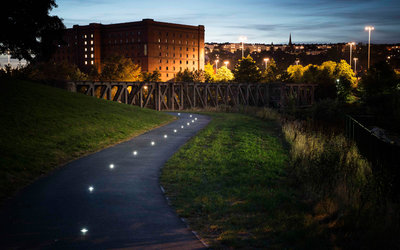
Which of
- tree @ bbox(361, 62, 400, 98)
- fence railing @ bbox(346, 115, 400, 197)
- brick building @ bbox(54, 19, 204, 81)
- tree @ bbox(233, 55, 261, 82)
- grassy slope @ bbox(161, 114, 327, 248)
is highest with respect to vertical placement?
brick building @ bbox(54, 19, 204, 81)

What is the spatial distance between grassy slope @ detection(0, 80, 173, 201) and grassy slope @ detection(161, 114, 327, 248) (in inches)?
138

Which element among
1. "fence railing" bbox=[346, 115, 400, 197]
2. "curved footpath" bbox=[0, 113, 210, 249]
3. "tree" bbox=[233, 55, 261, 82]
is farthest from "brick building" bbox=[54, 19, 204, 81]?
"curved footpath" bbox=[0, 113, 210, 249]

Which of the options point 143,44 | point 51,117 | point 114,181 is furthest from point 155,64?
point 114,181

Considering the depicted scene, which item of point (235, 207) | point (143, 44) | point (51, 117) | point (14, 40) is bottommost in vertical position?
point (235, 207)

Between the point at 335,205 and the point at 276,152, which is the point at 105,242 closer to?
the point at 335,205

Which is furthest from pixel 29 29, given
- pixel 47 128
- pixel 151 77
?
pixel 151 77

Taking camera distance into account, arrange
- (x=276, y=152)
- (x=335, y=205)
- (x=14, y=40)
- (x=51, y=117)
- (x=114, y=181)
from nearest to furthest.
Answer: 1. (x=335, y=205)
2. (x=114, y=181)
3. (x=276, y=152)
4. (x=51, y=117)
5. (x=14, y=40)

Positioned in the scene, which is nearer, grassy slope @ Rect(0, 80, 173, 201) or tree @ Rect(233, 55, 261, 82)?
grassy slope @ Rect(0, 80, 173, 201)

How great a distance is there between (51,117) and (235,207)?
12178 mm

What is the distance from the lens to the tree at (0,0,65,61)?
84.0ft

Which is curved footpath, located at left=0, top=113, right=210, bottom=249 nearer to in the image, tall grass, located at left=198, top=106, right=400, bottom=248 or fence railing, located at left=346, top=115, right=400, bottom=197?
tall grass, located at left=198, top=106, right=400, bottom=248

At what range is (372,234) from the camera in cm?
573

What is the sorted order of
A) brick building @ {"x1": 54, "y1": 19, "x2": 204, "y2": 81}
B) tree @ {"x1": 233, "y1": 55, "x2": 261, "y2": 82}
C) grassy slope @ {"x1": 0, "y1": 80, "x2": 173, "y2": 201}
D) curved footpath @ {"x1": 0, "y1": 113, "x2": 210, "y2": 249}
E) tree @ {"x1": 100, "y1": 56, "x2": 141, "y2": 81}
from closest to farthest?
curved footpath @ {"x1": 0, "y1": 113, "x2": 210, "y2": 249}, grassy slope @ {"x1": 0, "y1": 80, "x2": 173, "y2": 201}, tree @ {"x1": 233, "y1": 55, "x2": 261, "y2": 82}, tree @ {"x1": 100, "y1": 56, "x2": 141, "y2": 81}, brick building @ {"x1": 54, "y1": 19, "x2": 204, "y2": 81}

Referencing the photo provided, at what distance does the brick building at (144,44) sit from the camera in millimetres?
135875
